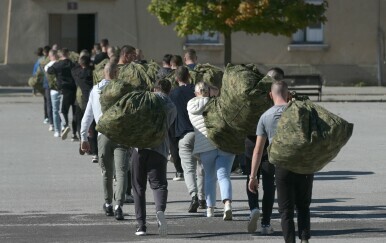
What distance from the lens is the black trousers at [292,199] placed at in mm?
10523

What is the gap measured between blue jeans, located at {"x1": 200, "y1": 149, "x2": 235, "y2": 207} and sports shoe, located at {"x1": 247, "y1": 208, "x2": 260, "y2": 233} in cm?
97

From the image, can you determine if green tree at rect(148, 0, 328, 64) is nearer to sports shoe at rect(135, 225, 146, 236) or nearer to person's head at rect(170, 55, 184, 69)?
person's head at rect(170, 55, 184, 69)

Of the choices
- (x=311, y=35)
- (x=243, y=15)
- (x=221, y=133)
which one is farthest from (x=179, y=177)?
(x=311, y=35)

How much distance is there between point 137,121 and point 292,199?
2.00 m

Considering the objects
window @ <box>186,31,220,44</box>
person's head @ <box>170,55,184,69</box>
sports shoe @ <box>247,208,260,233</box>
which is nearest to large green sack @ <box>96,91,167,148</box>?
sports shoe @ <box>247,208,260,233</box>

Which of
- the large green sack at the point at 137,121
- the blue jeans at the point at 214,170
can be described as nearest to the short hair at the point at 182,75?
the blue jeans at the point at 214,170

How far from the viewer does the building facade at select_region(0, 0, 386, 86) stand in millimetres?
41750

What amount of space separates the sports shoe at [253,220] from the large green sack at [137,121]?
120cm

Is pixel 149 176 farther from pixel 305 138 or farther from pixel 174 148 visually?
pixel 174 148

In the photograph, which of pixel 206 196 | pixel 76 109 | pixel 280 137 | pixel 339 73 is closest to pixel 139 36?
pixel 339 73

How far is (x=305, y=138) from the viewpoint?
10312mm

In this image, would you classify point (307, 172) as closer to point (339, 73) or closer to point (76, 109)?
point (76, 109)

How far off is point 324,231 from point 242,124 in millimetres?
1459

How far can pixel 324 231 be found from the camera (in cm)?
1218
